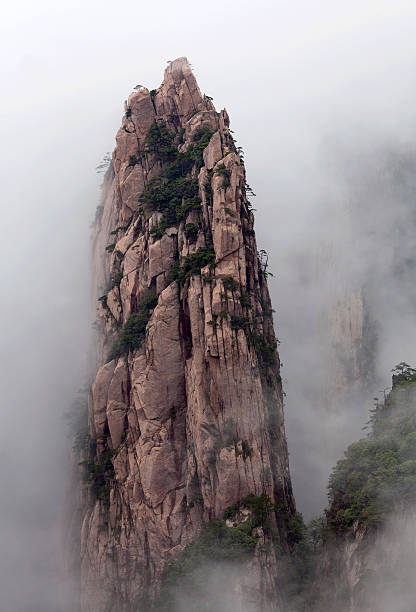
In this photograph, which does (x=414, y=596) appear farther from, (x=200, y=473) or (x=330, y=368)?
(x=330, y=368)

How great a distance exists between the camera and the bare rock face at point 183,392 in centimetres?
4681

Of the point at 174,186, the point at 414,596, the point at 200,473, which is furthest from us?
the point at 174,186

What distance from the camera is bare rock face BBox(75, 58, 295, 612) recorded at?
4681 centimetres

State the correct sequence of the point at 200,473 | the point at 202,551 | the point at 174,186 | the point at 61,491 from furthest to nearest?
the point at 61,491
the point at 174,186
the point at 200,473
the point at 202,551

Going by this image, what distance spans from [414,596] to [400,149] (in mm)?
56899

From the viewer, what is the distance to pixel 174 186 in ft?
190

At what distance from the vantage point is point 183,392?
5075 cm

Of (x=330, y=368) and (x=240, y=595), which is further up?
(x=330, y=368)

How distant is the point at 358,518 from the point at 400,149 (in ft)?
169

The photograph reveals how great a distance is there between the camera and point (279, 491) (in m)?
47.9

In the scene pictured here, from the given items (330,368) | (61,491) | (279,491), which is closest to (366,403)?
(330,368)

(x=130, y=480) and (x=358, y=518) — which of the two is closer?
(x=358, y=518)

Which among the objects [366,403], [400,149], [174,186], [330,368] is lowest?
[366,403]

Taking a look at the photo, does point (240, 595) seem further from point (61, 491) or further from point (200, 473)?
point (61, 491)
